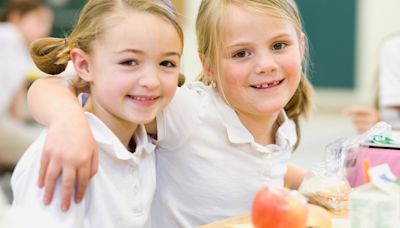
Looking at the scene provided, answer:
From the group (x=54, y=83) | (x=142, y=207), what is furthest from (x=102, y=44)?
(x=142, y=207)

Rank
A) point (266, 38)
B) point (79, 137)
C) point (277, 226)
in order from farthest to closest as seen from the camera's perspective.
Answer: point (266, 38)
point (79, 137)
point (277, 226)

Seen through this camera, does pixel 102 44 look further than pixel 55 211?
Yes

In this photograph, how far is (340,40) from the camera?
692 cm

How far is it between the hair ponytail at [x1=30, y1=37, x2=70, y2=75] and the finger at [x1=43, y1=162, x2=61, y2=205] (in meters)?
0.27

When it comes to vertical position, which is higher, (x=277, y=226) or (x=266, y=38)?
(x=266, y=38)

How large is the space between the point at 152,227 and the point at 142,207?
0.16m

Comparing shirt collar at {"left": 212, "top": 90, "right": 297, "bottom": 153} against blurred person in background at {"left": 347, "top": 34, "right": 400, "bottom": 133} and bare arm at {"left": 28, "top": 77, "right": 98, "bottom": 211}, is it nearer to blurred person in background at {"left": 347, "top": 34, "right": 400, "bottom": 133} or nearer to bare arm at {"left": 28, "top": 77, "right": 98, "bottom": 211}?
bare arm at {"left": 28, "top": 77, "right": 98, "bottom": 211}

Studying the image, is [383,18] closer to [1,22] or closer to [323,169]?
[1,22]

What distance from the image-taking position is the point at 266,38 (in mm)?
1349

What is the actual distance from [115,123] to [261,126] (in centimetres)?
32

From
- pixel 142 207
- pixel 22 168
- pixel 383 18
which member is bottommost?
pixel 383 18

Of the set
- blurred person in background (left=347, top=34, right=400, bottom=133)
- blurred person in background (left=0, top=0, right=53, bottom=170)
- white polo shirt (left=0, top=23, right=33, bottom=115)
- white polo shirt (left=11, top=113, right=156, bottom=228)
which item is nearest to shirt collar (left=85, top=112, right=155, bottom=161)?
white polo shirt (left=11, top=113, right=156, bottom=228)

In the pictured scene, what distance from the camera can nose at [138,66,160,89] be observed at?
3.97 ft

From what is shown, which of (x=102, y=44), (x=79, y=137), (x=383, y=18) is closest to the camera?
(x=79, y=137)
